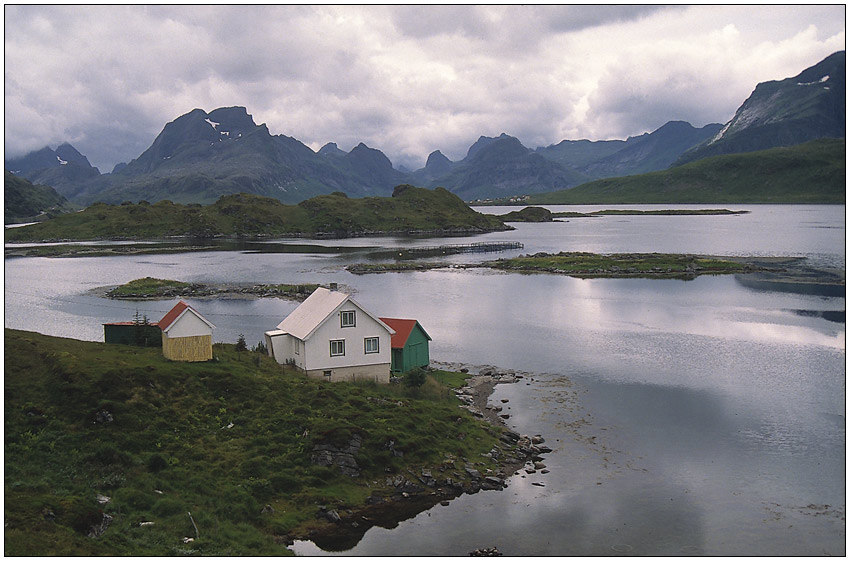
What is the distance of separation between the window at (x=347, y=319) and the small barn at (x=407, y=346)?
5.90 m

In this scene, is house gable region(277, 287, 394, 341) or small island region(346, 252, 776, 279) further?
small island region(346, 252, 776, 279)

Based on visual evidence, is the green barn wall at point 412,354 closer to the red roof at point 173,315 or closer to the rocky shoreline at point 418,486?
the rocky shoreline at point 418,486

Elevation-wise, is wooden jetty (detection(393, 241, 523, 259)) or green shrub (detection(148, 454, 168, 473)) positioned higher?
wooden jetty (detection(393, 241, 523, 259))

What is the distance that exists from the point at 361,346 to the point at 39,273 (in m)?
130

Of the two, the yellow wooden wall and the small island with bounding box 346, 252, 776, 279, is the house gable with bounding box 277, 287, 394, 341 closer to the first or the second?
the yellow wooden wall

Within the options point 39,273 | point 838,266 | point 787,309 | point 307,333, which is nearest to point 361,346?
point 307,333

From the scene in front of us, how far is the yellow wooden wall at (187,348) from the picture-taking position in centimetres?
4078

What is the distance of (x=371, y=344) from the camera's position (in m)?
47.5

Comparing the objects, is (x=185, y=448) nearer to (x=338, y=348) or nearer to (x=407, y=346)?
(x=338, y=348)

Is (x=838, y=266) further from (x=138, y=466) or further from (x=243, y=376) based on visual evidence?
(x=138, y=466)

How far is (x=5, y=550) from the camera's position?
799 inches

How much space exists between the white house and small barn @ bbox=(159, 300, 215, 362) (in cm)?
688

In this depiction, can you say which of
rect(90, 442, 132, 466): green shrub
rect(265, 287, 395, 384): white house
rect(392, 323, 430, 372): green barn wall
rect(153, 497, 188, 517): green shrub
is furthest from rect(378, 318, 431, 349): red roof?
rect(153, 497, 188, 517): green shrub

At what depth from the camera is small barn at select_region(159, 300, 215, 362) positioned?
40.1 metres
